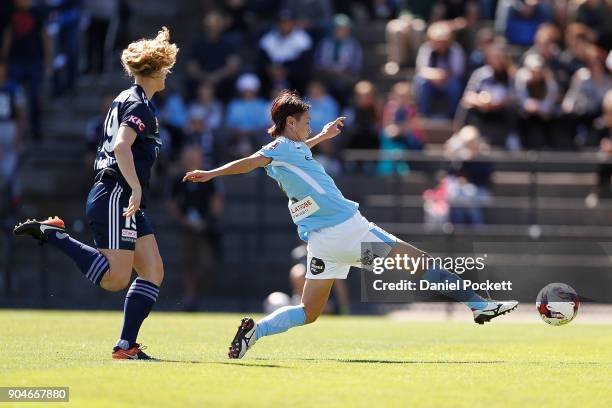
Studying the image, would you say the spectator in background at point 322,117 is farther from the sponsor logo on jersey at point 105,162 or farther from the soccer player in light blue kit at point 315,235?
the sponsor logo on jersey at point 105,162

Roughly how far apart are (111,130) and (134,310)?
141 cm

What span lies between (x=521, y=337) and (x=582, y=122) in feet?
31.9

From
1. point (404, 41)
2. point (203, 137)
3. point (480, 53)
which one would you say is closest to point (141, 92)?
point (203, 137)

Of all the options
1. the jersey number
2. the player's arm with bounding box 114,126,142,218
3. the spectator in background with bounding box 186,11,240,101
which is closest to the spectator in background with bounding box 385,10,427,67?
the spectator in background with bounding box 186,11,240,101

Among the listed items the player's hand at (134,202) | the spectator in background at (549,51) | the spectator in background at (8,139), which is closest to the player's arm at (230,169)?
the player's hand at (134,202)

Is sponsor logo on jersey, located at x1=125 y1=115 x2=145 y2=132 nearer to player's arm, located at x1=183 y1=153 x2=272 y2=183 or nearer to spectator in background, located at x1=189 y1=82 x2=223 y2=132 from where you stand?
player's arm, located at x1=183 y1=153 x2=272 y2=183

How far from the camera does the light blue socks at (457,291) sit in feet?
35.9

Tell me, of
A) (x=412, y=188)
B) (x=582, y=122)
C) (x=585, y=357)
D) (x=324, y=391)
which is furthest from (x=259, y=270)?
(x=324, y=391)

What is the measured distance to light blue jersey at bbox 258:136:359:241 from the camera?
426 inches

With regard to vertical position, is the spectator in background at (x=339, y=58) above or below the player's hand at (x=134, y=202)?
above

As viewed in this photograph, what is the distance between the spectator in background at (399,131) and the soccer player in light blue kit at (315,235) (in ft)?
37.5

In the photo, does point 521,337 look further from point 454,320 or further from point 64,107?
point 64,107

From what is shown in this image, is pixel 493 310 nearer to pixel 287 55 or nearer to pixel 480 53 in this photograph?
pixel 287 55

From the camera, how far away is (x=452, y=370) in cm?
1015
